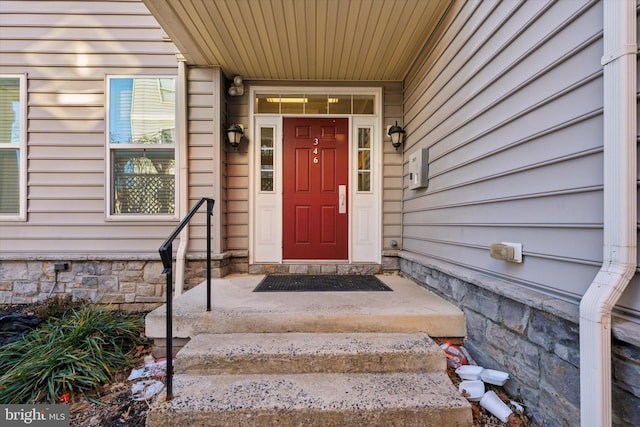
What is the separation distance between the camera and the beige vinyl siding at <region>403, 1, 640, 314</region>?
1219mm

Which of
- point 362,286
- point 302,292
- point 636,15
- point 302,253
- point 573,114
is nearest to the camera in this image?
point 636,15

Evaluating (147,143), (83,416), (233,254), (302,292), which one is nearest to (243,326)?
(302,292)

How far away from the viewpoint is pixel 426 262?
104 inches

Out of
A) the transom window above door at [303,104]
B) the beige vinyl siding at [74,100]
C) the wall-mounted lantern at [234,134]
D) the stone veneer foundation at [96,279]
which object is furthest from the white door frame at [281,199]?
the beige vinyl siding at [74,100]

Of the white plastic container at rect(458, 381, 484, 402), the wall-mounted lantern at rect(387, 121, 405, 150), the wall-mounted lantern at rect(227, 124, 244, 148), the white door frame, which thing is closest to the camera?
the white plastic container at rect(458, 381, 484, 402)

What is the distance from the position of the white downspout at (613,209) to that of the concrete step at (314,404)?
20.7 inches

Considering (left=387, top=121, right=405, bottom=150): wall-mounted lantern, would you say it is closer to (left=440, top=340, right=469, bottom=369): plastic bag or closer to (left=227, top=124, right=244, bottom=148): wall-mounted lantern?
(left=227, top=124, right=244, bottom=148): wall-mounted lantern

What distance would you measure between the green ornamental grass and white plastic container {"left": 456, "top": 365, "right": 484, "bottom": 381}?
84.6 inches

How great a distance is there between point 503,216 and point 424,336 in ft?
2.94

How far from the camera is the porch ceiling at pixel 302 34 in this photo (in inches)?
90.1

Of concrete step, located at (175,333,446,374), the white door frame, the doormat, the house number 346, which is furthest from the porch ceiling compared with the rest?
concrete step, located at (175,333,446,374)

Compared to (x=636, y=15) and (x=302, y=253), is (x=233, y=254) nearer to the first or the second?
(x=302, y=253)

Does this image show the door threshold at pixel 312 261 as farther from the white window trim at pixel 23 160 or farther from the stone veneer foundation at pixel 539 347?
the white window trim at pixel 23 160

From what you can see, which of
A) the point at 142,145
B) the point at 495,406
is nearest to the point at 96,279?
the point at 142,145
